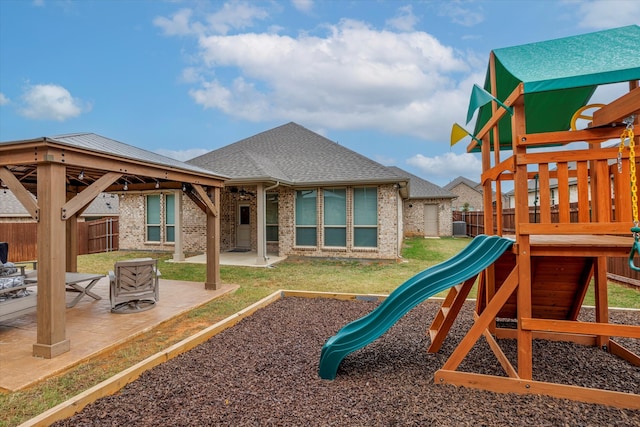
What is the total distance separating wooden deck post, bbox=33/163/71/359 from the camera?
355 centimetres

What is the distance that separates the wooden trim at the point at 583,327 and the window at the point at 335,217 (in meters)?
8.46

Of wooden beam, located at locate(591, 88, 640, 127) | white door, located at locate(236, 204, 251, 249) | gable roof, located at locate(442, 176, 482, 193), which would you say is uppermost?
gable roof, located at locate(442, 176, 482, 193)

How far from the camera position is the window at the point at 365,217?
10.9m

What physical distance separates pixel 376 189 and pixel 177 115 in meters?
16.1

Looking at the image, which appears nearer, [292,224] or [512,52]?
[512,52]

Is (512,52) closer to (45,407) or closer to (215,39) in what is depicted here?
→ (45,407)

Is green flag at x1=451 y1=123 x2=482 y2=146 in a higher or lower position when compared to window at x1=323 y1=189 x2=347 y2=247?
higher

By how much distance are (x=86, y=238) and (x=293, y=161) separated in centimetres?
1071

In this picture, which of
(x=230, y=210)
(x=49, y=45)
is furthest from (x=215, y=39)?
(x=230, y=210)

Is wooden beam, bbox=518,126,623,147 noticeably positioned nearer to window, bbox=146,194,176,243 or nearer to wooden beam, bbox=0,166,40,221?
wooden beam, bbox=0,166,40,221

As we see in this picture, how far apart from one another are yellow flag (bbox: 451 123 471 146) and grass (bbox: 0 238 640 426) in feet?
11.9

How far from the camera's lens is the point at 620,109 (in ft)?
8.55

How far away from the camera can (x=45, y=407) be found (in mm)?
2637

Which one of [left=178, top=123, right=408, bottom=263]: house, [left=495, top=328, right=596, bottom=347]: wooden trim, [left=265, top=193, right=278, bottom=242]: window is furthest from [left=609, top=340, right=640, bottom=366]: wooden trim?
[left=265, top=193, right=278, bottom=242]: window
